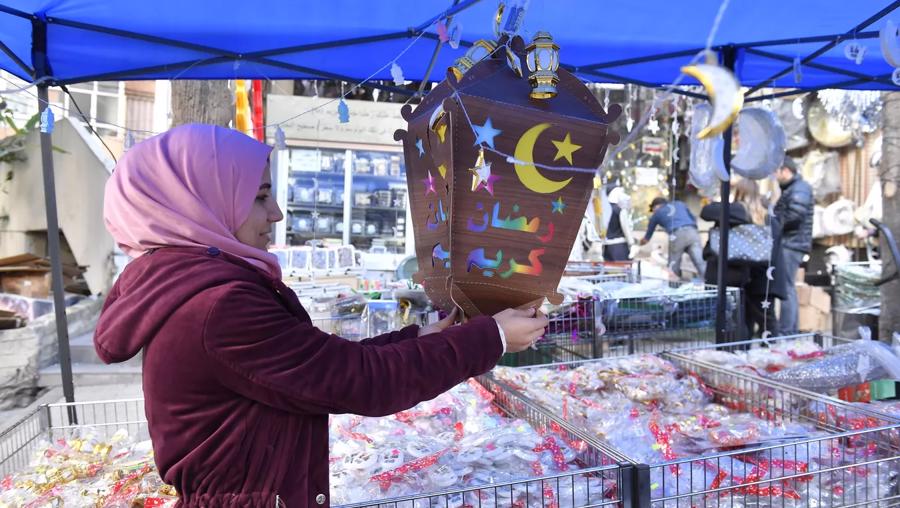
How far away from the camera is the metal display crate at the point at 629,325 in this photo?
3762 mm

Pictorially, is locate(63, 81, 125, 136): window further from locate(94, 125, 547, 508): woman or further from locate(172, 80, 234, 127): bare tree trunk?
locate(94, 125, 547, 508): woman

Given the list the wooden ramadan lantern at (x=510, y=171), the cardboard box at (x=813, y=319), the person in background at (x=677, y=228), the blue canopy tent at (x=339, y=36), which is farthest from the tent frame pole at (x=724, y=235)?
the cardboard box at (x=813, y=319)

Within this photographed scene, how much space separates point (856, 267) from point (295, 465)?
6.92 m

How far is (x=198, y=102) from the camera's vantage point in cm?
447

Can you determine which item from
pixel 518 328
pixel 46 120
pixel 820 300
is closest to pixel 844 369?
pixel 518 328

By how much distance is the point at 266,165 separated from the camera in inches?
47.1

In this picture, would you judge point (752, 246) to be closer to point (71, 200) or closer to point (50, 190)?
point (50, 190)

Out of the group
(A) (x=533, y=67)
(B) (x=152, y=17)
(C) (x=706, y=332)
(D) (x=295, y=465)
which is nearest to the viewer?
(D) (x=295, y=465)

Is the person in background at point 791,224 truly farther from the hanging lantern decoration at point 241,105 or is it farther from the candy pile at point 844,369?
the hanging lantern decoration at point 241,105

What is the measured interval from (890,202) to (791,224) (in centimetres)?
130

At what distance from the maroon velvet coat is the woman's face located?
0.29 ft

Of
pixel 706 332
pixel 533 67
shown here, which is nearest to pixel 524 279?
pixel 533 67

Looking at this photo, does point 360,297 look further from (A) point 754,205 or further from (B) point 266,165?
(A) point 754,205

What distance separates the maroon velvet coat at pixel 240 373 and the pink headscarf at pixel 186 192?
4 centimetres
